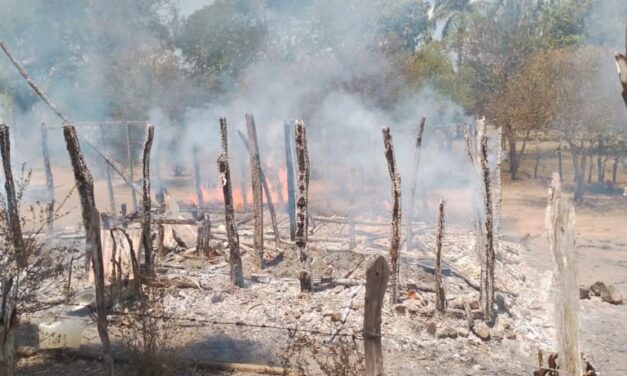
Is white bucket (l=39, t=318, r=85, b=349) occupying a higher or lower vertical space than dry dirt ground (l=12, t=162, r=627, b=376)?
higher

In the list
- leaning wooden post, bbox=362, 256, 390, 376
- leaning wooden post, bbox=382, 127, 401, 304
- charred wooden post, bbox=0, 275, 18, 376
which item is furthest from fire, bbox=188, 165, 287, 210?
leaning wooden post, bbox=362, 256, 390, 376

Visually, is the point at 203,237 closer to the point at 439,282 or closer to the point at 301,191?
the point at 301,191

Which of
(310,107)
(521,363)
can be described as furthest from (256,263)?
(310,107)

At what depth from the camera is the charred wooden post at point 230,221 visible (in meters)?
7.79

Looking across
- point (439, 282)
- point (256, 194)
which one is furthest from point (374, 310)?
point (256, 194)

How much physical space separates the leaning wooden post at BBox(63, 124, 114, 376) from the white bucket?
0.91 m

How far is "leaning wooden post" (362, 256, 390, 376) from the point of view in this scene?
12.1ft

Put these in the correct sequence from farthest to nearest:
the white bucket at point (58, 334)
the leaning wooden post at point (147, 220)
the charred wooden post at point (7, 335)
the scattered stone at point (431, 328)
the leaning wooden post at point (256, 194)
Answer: the leaning wooden post at point (256, 194) < the leaning wooden post at point (147, 220) < the scattered stone at point (431, 328) < the white bucket at point (58, 334) < the charred wooden post at point (7, 335)

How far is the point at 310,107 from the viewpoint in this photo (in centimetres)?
2170

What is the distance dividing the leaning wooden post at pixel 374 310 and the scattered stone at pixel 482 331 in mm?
3398

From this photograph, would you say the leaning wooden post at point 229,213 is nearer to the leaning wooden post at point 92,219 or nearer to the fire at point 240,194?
the leaning wooden post at point 92,219

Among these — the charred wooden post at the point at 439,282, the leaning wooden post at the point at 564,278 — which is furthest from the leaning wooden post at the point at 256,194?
the leaning wooden post at the point at 564,278

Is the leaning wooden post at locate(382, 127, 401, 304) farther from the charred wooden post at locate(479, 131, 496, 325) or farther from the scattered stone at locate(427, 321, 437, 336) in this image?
the charred wooden post at locate(479, 131, 496, 325)

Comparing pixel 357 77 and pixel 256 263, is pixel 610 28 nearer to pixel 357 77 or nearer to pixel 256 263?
pixel 357 77
